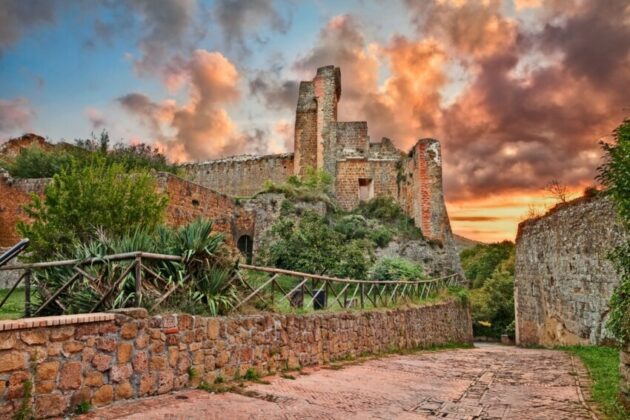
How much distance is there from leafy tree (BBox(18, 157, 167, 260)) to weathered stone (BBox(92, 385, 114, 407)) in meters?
7.22

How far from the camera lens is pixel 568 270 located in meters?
15.7

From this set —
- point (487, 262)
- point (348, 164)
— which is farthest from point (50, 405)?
point (487, 262)

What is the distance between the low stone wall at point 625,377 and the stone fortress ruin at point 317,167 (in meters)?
15.4

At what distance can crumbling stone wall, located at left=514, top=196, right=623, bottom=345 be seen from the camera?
1321 cm

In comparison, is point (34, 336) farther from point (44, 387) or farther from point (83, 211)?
point (83, 211)

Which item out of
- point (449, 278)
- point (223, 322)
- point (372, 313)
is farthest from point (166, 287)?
point (449, 278)

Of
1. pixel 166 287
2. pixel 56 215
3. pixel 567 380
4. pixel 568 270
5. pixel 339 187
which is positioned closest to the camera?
pixel 166 287

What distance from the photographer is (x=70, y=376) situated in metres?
5.57

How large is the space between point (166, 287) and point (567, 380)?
7193mm

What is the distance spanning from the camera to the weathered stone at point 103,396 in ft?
19.0

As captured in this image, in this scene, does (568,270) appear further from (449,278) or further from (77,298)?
(77,298)

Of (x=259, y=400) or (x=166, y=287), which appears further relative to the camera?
(x=166, y=287)

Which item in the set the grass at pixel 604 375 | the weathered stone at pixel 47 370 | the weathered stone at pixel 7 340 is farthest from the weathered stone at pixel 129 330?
the grass at pixel 604 375

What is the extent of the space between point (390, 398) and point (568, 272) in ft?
36.1
